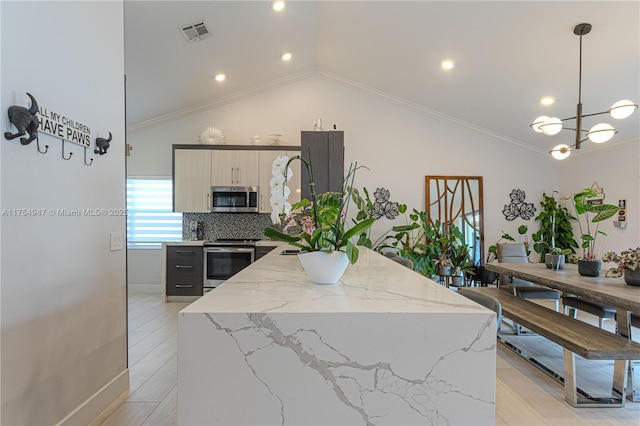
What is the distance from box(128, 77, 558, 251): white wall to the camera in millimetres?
5828

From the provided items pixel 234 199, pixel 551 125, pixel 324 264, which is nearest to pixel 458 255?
pixel 551 125

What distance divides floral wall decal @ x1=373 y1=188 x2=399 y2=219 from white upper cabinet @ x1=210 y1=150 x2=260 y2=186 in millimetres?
2007

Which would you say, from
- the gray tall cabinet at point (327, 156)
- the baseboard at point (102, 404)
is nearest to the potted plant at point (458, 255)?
the gray tall cabinet at point (327, 156)

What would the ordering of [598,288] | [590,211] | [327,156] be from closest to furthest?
[598,288], [590,211], [327,156]

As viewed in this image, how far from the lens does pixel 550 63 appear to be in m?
3.81

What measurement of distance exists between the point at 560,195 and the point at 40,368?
6.99 meters

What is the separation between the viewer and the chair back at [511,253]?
4484 millimetres

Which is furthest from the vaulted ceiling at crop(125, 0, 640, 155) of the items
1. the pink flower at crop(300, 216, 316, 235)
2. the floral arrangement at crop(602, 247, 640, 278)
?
the pink flower at crop(300, 216, 316, 235)

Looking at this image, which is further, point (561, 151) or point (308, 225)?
point (561, 151)

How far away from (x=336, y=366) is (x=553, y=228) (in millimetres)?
5703

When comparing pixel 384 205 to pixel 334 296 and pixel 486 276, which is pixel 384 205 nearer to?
pixel 486 276

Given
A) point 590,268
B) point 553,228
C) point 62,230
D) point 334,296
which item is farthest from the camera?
point 553,228

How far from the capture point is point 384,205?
5.89 meters

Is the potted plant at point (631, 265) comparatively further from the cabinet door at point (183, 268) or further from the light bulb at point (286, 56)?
the cabinet door at point (183, 268)
